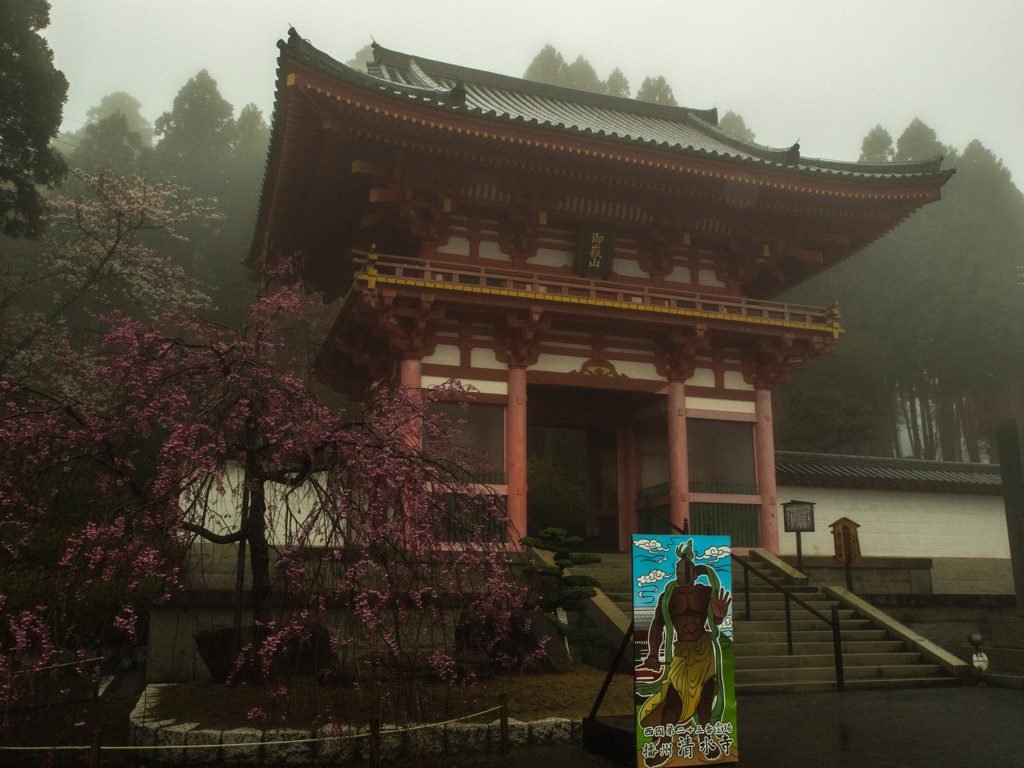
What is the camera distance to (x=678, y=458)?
14461 millimetres

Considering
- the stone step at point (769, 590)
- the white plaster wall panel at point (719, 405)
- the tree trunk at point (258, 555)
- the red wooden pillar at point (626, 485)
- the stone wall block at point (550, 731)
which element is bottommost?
the stone wall block at point (550, 731)

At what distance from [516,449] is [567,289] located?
3182 mm

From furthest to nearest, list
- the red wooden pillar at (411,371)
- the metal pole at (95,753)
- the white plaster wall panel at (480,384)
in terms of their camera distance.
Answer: the white plaster wall panel at (480,384) < the red wooden pillar at (411,371) < the metal pole at (95,753)

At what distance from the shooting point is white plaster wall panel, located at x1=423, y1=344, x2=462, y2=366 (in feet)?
45.2

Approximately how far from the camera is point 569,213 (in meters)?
14.8

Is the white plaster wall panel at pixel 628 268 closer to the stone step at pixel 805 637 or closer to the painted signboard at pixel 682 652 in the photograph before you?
the stone step at pixel 805 637

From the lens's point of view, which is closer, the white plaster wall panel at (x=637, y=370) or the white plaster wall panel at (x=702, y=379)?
the white plaster wall panel at (x=637, y=370)

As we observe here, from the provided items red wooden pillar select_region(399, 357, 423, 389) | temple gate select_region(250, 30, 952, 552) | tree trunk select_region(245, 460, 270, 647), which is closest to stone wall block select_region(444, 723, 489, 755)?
tree trunk select_region(245, 460, 270, 647)

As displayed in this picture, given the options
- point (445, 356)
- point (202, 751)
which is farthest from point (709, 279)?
point (202, 751)

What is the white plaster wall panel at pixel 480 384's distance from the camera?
13.6 meters

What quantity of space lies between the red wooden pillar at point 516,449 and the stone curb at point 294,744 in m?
6.83

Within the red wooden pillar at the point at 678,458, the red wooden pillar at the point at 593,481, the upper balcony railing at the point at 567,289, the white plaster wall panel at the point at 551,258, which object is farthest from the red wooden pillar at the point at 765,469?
the white plaster wall panel at the point at 551,258

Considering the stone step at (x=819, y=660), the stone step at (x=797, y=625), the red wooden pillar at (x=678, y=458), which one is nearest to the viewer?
the stone step at (x=819, y=660)

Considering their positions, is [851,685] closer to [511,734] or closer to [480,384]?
[511,734]
